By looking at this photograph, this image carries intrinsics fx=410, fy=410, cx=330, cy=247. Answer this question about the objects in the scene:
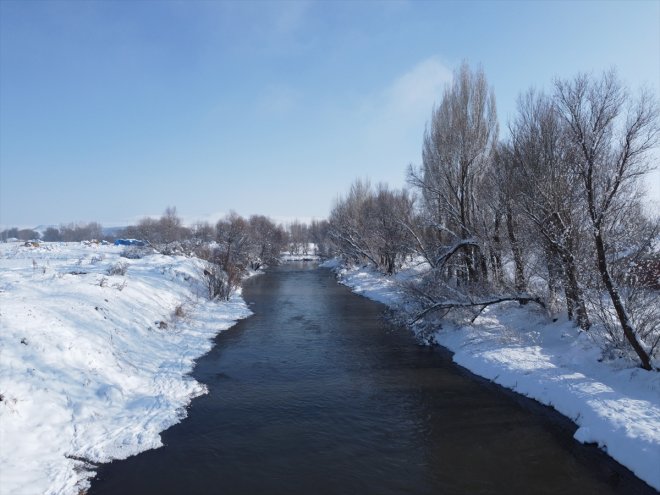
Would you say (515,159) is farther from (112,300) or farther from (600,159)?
(112,300)

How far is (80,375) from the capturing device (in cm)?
1063

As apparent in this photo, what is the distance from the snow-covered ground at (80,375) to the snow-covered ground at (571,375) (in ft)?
32.3

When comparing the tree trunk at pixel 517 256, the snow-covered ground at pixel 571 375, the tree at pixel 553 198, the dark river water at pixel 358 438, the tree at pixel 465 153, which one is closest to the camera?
the dark river water at pixel 358 438

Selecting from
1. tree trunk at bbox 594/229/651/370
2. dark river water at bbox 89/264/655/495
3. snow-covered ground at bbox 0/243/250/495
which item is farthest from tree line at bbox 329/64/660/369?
snow-covered ground at bbox 0/243/250/495

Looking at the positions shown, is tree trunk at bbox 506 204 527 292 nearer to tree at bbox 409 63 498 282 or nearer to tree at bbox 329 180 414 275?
tree at bbox 409 63 498 282

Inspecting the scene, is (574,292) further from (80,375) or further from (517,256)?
(80,375)

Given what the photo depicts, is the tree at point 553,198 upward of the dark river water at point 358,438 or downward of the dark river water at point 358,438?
upward

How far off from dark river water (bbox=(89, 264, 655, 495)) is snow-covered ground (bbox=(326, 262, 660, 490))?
42 centimetres

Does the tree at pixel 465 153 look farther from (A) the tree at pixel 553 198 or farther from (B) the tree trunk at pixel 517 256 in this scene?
(A) the tree at pixel 553 198

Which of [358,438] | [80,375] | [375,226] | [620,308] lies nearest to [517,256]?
[620,308]

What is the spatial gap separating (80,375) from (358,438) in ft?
24.0

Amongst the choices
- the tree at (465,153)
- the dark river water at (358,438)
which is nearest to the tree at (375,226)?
the tree at (465,153)

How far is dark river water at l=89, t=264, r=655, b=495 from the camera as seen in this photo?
7738 mm

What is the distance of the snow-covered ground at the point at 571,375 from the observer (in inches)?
341
